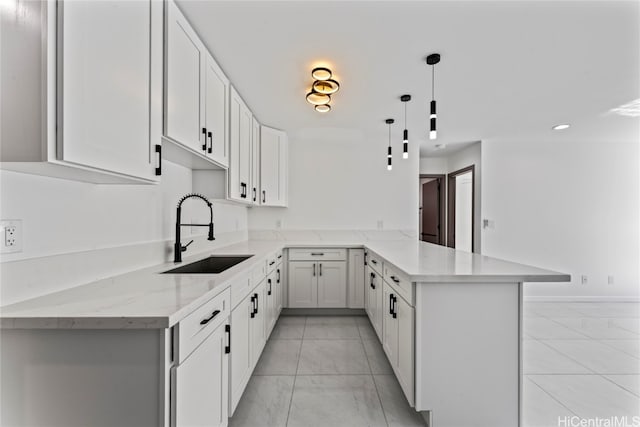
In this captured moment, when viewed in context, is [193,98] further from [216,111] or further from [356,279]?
[356,279]

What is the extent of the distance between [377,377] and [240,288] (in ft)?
4.23

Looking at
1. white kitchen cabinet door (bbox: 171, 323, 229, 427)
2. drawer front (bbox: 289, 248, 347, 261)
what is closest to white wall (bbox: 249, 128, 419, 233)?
drawer front (bbox: 289, 248, 347, 261)

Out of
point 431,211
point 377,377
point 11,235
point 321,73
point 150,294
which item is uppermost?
point 321,73

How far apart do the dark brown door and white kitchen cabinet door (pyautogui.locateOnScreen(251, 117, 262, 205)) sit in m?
3.76

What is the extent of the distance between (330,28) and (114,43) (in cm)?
119

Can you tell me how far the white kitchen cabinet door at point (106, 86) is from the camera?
0.90m

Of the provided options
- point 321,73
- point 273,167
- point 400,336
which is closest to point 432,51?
point 321,73

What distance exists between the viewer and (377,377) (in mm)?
2205

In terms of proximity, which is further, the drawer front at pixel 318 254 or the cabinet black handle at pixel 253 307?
the drawer front at pixel 318 254

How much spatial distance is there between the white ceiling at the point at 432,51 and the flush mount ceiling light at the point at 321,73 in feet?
0.22

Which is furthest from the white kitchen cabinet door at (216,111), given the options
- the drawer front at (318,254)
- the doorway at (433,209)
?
the doorway at (433,209)

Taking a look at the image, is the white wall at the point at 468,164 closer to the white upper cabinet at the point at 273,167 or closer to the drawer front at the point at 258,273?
the white upper cabinet at the point at 273,167

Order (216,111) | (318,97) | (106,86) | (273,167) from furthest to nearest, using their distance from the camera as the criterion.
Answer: (273,167)
(318,97)
(216,111)
(106,86)

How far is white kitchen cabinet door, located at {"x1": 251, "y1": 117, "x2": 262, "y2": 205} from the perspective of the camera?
3250mm
